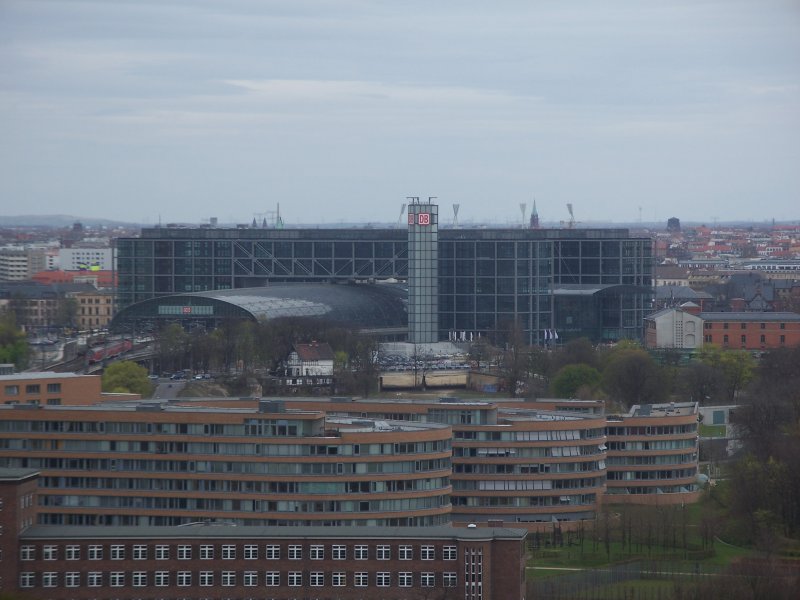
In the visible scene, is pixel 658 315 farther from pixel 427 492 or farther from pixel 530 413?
pixel 427 492

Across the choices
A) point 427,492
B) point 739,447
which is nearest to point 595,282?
point 739,447

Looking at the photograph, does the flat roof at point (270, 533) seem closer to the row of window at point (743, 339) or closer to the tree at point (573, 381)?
the tree at point (573, 381)

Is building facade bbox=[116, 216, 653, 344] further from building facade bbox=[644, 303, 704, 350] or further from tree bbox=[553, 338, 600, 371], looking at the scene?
tree bbox=[553, 338, 600, 371]

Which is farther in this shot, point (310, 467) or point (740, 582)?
point (310, 467)

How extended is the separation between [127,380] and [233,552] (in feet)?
114

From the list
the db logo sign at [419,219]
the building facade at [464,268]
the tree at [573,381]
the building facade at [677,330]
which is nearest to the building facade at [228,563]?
the tree at [573,381]

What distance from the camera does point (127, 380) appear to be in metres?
71.6

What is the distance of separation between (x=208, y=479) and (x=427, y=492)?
498 centimetres

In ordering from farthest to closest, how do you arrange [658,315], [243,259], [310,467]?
1. [243,259]
2. [658,315]
3. [310,467]

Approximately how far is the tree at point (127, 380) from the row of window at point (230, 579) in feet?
103

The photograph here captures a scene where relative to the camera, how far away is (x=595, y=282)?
109562mm

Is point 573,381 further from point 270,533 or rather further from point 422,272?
point 270,533

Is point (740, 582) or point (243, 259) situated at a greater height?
point (243, 259)

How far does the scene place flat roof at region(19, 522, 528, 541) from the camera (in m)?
37.4
